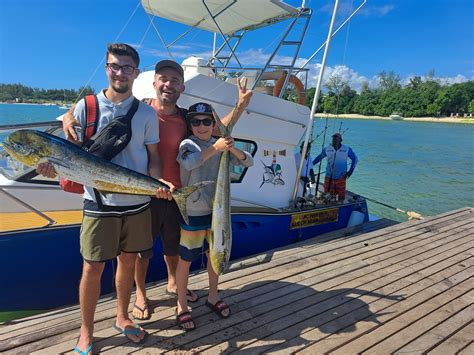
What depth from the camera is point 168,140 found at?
260cm

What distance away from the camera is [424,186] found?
666 inches

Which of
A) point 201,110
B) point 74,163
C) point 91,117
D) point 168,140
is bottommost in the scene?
point 74,163

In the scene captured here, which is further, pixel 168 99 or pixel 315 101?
pixel 315 101

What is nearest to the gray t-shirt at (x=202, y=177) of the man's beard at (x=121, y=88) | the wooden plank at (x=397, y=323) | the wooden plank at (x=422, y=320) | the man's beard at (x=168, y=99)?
the man's beard at (x=168, y=99)

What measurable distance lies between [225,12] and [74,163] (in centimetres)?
457

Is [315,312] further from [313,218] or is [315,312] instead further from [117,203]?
[313,218]

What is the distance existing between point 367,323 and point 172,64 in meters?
2.77

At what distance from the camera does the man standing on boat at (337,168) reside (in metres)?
6.86

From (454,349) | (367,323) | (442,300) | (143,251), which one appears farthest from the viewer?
(442,300)

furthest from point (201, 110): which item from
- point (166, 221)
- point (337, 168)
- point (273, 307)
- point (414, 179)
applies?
point (414, 179)

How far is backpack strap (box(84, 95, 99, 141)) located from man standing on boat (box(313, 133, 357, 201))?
5.49 m

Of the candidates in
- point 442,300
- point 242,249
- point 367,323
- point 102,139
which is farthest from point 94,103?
point 442,300

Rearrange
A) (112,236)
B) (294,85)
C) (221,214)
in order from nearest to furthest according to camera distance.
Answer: (112,236)
(221,214)
(294,85)

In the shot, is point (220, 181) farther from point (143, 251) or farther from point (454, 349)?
point (454, 349)
